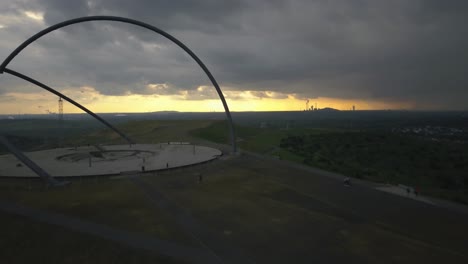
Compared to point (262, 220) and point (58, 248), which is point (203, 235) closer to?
point (262, 220)

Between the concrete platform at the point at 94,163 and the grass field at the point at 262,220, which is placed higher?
the concrete platform at the point at 94,163

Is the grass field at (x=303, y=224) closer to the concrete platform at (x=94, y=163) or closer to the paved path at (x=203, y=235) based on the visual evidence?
the paved path at (x=203, y=235)

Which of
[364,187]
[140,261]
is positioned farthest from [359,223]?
[140,261]

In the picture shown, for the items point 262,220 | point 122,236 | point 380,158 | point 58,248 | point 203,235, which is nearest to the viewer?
point 58,248

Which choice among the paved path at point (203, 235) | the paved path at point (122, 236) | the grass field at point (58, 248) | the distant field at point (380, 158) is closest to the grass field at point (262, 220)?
the grass field at point (58, 248)

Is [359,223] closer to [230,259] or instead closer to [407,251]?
[407,251]

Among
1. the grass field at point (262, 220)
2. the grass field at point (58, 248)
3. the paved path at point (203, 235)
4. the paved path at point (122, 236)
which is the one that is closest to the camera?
the grass field at point (58, 248)

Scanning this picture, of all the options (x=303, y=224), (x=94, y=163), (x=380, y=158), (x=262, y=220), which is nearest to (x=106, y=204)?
(x=262, y=220)
